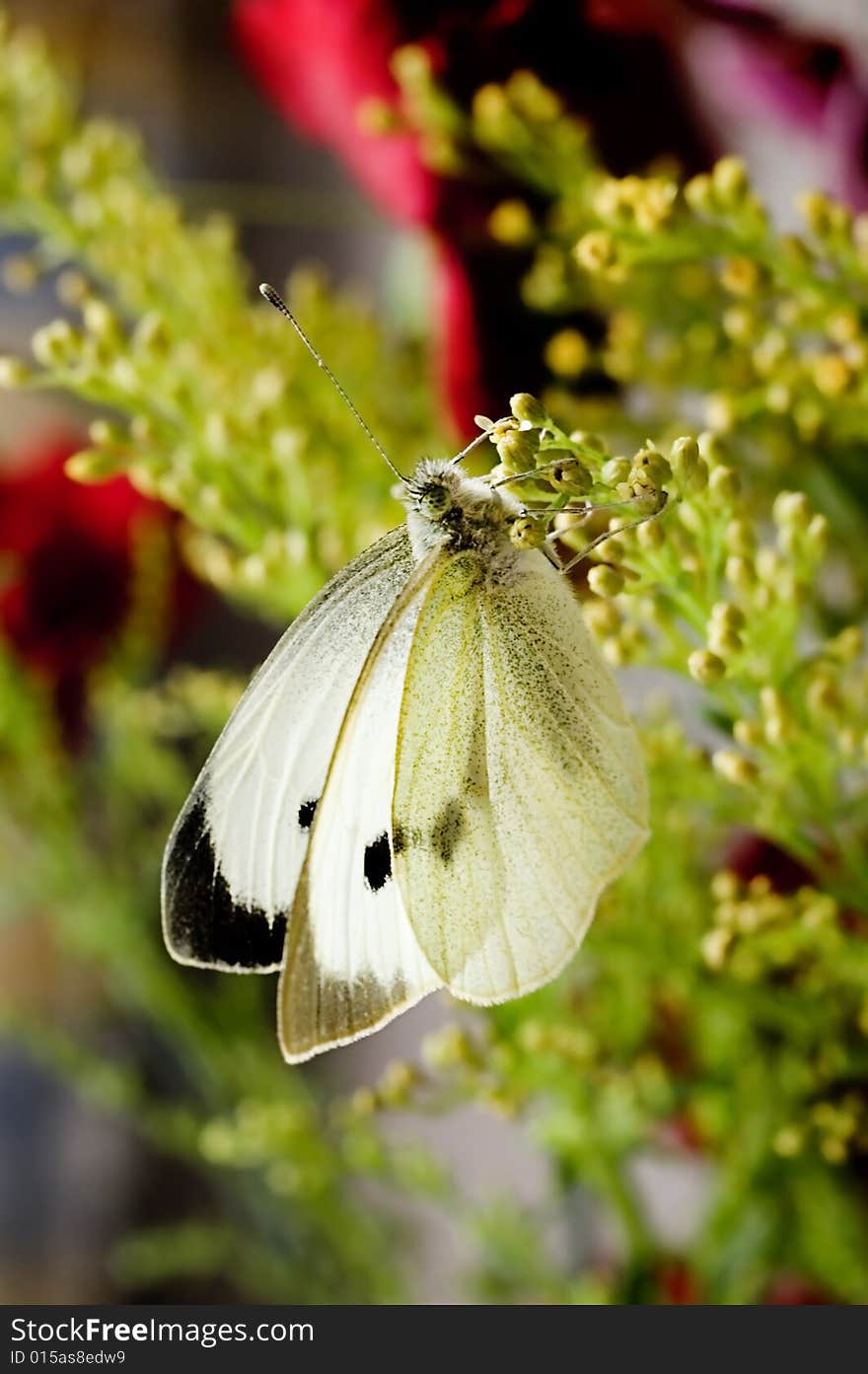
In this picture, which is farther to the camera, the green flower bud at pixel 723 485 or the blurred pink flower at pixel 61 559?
the blurred pink flower at pixel 61 559

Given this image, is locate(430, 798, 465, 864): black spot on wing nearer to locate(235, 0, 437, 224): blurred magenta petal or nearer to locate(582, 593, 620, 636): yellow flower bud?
locate(582, 593, 620, 636): yellow flower bud

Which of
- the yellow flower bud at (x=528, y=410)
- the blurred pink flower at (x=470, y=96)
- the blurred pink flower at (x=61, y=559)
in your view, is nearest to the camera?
the yellow flower bud at (x=528, y=410)

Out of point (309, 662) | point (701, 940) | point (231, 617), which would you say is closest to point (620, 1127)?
point (701, 940)

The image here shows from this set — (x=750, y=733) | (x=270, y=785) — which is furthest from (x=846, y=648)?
(x=270, y=785)

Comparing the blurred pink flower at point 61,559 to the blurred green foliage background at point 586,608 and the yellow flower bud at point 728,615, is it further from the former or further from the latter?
the yellow flower bud at point 728,615

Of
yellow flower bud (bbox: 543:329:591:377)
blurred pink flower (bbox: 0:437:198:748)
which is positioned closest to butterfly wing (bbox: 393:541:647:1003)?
yellow flower bud (bbox: 543:329:591:377)

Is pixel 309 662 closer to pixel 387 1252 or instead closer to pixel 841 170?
pixel 841 170

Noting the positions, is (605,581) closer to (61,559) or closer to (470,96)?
(470,96)

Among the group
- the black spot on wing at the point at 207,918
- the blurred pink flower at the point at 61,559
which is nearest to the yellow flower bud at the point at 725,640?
the black spot on wing at the point at 207,918

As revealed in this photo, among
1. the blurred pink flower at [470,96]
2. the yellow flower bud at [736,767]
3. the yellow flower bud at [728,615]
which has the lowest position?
the yellow flower bud at [736,767]
